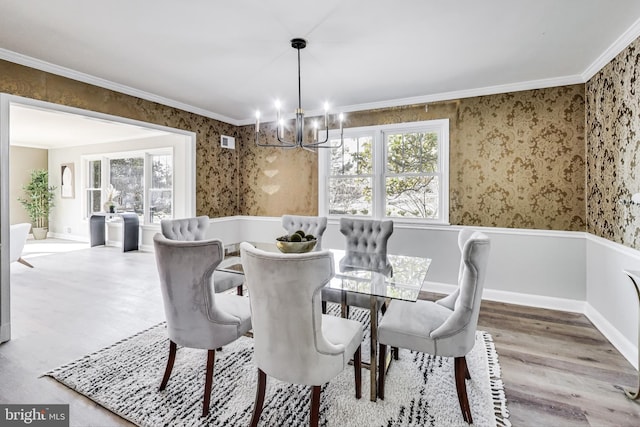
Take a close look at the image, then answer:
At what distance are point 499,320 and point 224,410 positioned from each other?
108 inches

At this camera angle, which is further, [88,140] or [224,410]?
[88,140]

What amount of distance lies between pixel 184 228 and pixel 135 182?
15.6ft

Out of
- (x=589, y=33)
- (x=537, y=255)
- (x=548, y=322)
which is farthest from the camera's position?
(x=537, y=255)

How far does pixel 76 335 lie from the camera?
2.82 m

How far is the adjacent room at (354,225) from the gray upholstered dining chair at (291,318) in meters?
0.01

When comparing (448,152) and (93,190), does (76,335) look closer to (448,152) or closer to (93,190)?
(448,152)

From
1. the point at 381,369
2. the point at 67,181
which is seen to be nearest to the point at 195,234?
the point at 381,369

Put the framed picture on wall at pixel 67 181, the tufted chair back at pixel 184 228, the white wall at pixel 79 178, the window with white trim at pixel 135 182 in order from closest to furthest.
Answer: the tufted chair back at pixel 184 228 < the white wall at pixel 79 178 < the window with white trim at pixel 135 182 < the framed picture on wall at pixel 67 181

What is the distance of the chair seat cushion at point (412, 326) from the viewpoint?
181cm

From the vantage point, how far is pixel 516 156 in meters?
3.63

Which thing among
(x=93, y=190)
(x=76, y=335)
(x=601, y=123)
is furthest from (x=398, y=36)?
(x=93, y=190)

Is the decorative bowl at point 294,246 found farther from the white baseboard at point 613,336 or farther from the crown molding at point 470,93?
the crown molding at point 470,93

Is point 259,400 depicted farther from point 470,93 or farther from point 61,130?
point 61,130

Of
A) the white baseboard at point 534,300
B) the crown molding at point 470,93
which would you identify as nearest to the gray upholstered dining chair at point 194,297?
the white baseboard at point 534,300
